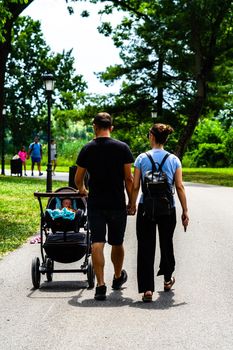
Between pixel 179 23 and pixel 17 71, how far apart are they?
4064cm

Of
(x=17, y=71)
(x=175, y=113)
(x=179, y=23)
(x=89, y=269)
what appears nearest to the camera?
(x=89, y=269)

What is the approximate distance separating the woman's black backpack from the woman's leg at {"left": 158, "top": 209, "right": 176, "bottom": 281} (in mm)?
136

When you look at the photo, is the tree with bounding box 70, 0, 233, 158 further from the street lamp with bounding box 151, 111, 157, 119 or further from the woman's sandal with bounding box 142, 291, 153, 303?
the woman's sandal with bounding box 142, 291, 153, 303

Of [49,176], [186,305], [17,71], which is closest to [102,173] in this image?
[186,305]

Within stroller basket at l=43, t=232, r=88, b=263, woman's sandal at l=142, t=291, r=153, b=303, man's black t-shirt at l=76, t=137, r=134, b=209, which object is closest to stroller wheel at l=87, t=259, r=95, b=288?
stroller basket at l=43, t=232, r=88, b=263

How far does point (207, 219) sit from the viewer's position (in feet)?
54.2

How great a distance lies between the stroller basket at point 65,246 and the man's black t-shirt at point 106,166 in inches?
27.7

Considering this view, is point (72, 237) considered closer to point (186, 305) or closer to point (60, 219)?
point (60, 219)

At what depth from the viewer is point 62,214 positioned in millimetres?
8727

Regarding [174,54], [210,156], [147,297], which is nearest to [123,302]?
[147,297]

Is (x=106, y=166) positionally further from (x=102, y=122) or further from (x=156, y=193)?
(x=156, y=193)

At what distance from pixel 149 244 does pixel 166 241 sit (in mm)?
248

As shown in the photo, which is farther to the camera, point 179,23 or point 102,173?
point 179,23

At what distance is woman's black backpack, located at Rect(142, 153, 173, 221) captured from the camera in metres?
7.95
